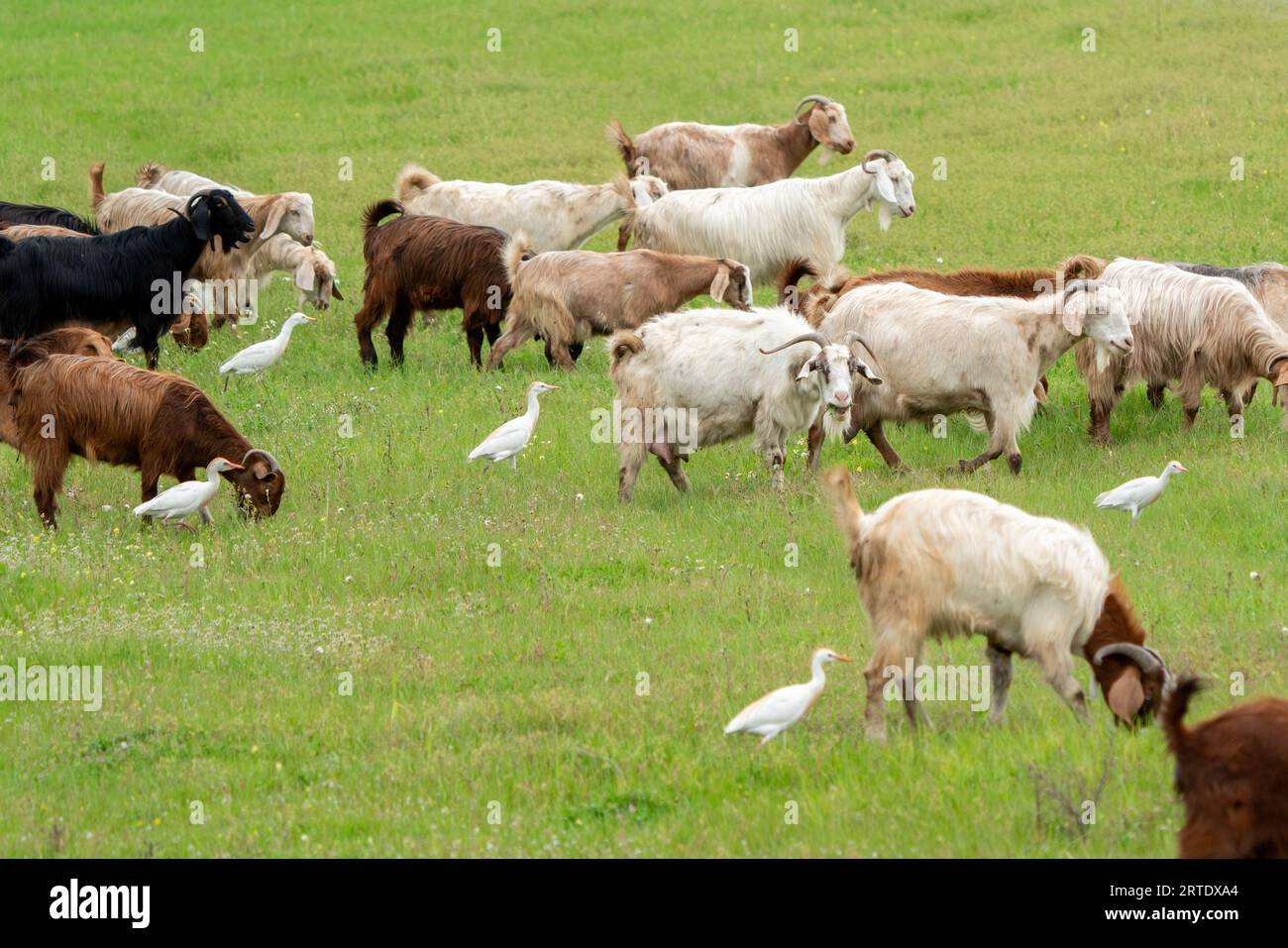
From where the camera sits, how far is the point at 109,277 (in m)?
15.1

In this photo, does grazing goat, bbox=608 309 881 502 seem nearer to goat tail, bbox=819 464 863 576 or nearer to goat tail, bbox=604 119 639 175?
goat tail, bbox=819 464 863 576

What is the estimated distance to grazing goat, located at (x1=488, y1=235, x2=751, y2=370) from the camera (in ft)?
47.3

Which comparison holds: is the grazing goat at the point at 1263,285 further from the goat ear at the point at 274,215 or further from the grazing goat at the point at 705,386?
the goat ear at the point at 274,215

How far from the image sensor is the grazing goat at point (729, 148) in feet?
69.8

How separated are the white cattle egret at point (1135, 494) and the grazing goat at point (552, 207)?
28.2 feet

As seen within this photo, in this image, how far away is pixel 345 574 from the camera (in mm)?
10320

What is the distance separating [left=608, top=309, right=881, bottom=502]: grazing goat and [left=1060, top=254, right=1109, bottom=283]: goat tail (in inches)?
100

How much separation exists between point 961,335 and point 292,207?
9.10 meters

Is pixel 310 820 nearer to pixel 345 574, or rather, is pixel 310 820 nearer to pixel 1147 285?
pixel 345 574

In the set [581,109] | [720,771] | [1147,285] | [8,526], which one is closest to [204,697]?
[720,771]

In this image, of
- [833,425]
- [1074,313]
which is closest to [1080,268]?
[1074,313]

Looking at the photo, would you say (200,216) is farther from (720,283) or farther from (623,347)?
(623,347)

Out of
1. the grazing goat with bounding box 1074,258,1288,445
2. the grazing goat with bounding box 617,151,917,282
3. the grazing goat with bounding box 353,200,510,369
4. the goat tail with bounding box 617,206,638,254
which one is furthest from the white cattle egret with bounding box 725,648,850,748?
the goat tail with bounding box 617,206,638,254

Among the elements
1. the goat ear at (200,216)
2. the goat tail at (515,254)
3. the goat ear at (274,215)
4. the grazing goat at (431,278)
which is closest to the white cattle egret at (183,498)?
the goat tail at (515,254)
